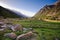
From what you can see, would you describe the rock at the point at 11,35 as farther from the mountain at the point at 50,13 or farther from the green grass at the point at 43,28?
the mountain at the point at 50,13

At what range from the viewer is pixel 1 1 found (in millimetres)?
2992

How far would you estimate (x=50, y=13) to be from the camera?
289 cm

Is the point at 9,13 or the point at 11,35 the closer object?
the point at 11,35

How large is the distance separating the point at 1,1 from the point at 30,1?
0.63m

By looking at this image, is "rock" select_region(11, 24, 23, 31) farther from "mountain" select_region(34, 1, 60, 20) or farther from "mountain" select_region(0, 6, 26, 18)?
"mountain" select_region(34, 1, 60, 20)

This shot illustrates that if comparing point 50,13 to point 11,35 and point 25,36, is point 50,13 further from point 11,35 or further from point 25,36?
point 11,35

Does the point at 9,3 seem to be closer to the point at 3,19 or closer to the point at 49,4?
the point at 3,19

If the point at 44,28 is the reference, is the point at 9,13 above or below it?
above

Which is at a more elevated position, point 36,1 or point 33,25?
point 36,1

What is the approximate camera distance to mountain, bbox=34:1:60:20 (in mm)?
2872

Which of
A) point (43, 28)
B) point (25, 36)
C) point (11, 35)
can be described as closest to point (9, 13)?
point (11, 35)

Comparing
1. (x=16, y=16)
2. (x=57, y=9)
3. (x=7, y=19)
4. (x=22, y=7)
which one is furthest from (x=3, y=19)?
(x=57, y=9)

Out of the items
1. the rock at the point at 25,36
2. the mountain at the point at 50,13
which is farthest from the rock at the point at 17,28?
the mountain at the point at 50,13

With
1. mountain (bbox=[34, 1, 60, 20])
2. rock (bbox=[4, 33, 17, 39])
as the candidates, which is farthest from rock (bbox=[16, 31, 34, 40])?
mountain (bbox=[34, 1, 60, 20])
